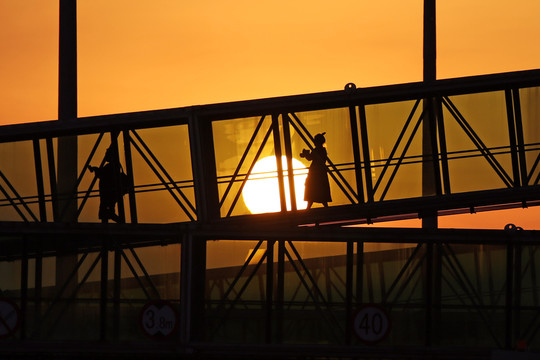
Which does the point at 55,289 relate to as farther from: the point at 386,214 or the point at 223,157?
the point at 386,214

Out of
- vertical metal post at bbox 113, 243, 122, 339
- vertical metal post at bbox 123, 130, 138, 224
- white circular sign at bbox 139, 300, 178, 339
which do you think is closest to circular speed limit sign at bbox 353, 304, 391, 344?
white circular sign at bbox 139, 300, 178, 339

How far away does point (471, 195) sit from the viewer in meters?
43.6

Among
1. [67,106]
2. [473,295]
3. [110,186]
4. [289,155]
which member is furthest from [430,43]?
[67,106]

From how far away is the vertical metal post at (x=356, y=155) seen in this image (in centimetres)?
4388

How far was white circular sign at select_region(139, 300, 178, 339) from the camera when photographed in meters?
39.4

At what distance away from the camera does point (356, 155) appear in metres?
44.5

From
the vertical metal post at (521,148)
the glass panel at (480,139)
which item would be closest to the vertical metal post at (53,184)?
the glass panel at (480,139)

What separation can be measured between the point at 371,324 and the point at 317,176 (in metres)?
5.97

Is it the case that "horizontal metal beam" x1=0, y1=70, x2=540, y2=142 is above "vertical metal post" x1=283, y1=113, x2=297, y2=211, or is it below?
above

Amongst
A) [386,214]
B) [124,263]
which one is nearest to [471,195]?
[386,214]

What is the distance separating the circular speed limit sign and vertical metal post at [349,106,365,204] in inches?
189

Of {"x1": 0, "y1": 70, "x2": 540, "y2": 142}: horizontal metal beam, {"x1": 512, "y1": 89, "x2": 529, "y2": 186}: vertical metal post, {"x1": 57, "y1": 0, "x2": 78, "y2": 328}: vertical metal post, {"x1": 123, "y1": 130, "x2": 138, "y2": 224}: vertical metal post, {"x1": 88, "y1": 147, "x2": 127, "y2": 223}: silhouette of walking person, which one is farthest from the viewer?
{"x1": 57, "y1": 0, "x2": 78, "y2": 328}: vertical metal post

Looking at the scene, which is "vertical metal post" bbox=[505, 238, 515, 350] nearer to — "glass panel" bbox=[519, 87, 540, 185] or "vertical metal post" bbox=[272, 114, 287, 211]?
"glass panel" bbox=[519, 87, 540, 185]

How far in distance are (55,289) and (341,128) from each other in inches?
416
